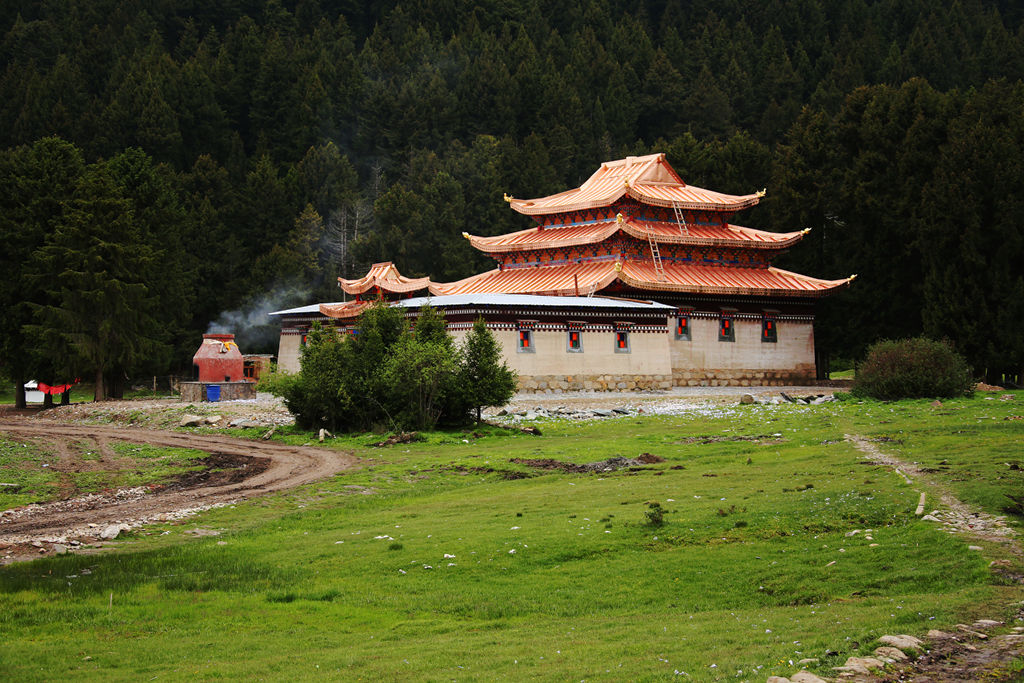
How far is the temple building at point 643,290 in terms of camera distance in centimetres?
4831

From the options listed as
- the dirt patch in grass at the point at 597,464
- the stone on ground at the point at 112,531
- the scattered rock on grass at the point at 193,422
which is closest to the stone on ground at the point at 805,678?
the stone on ground at the point at 112,531

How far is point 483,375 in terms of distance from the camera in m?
35.8

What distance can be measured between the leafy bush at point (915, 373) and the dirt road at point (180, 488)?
1942 cm

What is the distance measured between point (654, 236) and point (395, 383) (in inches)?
1072

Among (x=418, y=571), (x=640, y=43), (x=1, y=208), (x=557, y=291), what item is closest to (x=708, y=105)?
(x=640, y=43)

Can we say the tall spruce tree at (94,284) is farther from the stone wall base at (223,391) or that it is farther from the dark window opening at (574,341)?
the dark window opening at (574,341)

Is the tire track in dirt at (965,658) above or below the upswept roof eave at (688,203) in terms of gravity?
below

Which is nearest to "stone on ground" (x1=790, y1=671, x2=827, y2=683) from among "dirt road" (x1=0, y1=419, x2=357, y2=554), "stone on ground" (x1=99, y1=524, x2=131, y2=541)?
"stone on ground" (x1=99, y1=524, x2=131, y2=541)

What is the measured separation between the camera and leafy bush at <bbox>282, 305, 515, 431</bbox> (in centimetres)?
3497

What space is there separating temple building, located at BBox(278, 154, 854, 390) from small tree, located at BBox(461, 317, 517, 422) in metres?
10.6

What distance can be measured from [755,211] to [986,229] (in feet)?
68.5

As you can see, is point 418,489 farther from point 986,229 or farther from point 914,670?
point 986,229

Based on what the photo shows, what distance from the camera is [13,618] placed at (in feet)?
45.4

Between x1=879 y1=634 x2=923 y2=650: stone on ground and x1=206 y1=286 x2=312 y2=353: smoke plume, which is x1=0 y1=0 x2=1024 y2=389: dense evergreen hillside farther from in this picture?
x1=879 y1=634 x2=923 y2=650: stone on ground
